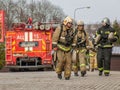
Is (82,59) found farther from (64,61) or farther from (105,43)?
(64,61)

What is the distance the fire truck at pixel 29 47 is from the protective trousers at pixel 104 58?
8.48m

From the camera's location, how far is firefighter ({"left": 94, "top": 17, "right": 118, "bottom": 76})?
16.1m

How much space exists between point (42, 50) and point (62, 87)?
46.7 feet

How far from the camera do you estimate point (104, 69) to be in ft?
53.2

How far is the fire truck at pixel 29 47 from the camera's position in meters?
24.7

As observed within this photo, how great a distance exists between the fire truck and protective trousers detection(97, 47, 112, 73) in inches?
334

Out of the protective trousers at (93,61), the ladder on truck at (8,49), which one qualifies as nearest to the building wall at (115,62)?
the protective trousers at (93,61)

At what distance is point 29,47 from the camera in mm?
24766

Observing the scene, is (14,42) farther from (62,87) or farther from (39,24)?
(62,87)

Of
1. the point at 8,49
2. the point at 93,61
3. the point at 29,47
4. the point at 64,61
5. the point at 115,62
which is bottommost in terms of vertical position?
the point at 115,62

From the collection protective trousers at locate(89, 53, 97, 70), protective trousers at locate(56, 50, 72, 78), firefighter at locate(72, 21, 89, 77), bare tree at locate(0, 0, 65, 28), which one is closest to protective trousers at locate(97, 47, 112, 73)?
firefighter at locate(72, 21, 89, 77)

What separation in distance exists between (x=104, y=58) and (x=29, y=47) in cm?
901

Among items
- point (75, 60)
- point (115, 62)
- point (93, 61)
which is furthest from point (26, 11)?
point (75, 60)

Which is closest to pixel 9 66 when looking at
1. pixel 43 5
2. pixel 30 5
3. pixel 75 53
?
pixel 75 53
